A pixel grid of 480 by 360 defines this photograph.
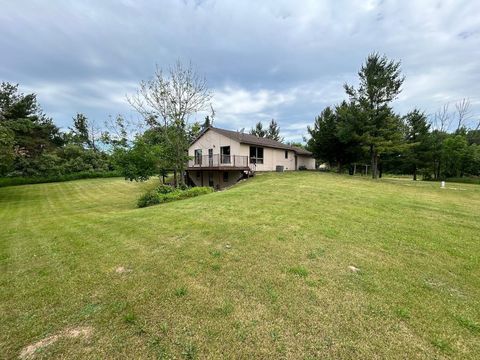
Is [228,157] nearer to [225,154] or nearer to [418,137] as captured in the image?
[225,154]

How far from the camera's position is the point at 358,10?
10742mm

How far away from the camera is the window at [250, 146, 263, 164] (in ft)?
72.5

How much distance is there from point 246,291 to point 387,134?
75.7ft

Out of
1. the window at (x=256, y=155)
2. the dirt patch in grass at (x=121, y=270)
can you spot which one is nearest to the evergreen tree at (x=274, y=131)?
the window at (x=256, y=155)

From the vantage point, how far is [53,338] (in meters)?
2.62

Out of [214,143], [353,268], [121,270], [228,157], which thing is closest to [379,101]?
[228,157]

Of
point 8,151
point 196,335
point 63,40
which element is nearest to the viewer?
point 196,335

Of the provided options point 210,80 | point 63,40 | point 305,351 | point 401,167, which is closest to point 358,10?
point 210,80

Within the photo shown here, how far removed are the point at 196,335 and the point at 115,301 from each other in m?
1.44

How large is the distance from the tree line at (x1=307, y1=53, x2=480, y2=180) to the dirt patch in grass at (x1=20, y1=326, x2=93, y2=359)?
23327 mm

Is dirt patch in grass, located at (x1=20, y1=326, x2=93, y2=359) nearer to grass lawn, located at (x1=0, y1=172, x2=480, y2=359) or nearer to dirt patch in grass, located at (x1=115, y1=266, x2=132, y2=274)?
grass lawn, located at (x1=0, y1=172, x2=480, y2=359)

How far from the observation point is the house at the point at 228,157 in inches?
806

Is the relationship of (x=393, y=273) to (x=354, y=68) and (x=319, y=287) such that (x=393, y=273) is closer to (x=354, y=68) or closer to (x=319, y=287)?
(x=319, y=287)

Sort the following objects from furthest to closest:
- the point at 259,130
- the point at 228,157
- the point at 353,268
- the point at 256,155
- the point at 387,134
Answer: the point at 259,130 < the point at 256,155 < the point at 387,134 < the point at 228,157 < the point at 353,268
